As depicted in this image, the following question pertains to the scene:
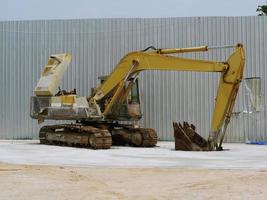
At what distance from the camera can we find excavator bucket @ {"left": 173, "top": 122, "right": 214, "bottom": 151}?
76.0ft

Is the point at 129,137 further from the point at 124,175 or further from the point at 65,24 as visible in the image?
the point at 124,175

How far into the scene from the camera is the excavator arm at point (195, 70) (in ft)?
76.1

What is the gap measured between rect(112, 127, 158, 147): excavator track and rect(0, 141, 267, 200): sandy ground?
217 inches

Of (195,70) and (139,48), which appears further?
(139,48)

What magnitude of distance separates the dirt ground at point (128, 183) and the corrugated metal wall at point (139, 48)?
50.8 ft

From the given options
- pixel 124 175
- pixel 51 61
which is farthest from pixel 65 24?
pixel 124 175

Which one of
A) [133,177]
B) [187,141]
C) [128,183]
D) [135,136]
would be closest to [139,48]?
[135,136]

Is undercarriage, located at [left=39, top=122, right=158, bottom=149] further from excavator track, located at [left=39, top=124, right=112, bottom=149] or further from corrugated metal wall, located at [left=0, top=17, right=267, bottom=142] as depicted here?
corrugated metal wall, located at [left=0, top=17, right=267, bottom=142]

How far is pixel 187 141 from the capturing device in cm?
2322

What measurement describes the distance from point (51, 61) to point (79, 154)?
8356mm

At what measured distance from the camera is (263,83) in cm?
3003

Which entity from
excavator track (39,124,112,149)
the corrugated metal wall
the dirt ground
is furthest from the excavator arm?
the dirt ground

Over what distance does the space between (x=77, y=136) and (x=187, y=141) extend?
206 inches

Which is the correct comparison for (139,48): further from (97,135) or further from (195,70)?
(97,135)
